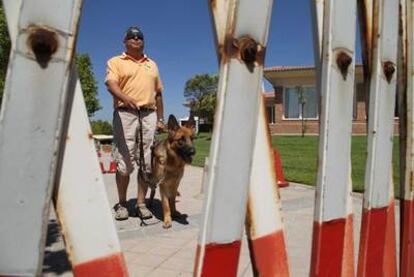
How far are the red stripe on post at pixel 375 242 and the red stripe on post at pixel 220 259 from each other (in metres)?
0.71

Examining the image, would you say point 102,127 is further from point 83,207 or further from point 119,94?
point 83,207

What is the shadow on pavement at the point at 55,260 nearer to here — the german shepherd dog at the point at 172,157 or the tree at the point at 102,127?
the german shepherd dog at the point at 172,157

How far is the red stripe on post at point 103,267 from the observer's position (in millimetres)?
1078

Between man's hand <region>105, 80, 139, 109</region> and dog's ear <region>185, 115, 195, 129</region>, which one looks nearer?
man's hand <region>105, 80, 139, 109</region>

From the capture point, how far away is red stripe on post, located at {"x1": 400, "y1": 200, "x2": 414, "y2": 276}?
2105 mm

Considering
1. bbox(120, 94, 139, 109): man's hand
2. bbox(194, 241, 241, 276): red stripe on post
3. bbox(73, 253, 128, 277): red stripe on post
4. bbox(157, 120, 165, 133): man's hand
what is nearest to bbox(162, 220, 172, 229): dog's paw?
bbox(157, 120, 165, 133): man's hand

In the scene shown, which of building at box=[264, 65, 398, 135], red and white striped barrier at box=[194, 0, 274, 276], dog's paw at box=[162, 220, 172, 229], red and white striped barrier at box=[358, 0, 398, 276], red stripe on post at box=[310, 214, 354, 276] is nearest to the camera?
red and white striped barrier at box=[194, 0, 274, 276]

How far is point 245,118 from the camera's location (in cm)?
122

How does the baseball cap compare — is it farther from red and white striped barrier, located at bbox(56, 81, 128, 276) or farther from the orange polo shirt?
red and white striped barrier, located at bbox(56, 81, 128, 276)

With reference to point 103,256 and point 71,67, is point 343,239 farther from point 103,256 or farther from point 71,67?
point 71,67

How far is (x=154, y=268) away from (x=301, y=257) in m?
1.32

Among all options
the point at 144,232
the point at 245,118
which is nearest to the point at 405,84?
the point at 245,118

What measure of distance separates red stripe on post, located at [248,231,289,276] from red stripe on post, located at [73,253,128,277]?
0.42m

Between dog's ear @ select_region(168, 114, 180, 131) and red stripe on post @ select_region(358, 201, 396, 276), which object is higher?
dog's ear @ select_region(168, 114, 180, 131)
